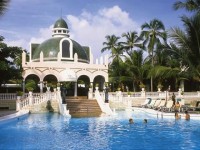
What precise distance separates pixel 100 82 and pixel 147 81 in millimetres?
7582

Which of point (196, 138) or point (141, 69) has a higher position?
point (141, 69)

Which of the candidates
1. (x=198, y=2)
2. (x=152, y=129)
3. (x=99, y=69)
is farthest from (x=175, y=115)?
(x=99, y=69)

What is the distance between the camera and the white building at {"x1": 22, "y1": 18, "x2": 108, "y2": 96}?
35.0 metres

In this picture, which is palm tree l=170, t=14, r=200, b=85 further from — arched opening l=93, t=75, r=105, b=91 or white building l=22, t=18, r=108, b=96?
arched opening l=93, t=75, r=105, b=91

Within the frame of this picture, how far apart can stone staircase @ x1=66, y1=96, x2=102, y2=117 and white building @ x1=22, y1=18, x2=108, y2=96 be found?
3117mm

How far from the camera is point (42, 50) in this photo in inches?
1510

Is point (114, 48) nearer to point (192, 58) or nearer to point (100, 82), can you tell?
point (100, 82)

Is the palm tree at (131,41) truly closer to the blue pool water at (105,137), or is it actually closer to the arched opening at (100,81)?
the arched opening at (100,81)

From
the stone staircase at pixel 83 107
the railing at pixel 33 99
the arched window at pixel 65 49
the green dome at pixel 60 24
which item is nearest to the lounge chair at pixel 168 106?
the stone staircase at pixel 83 107

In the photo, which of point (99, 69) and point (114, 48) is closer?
point (99, 69)

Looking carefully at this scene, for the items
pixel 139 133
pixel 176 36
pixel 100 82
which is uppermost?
pixel 176 36

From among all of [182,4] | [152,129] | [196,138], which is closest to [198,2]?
[182,4]

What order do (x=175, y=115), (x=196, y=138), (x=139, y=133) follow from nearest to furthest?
(x=196, y=138) → (x=139, y=133) → (x=175, y=115)

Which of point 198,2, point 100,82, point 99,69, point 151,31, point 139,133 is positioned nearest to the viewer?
point 139,133
